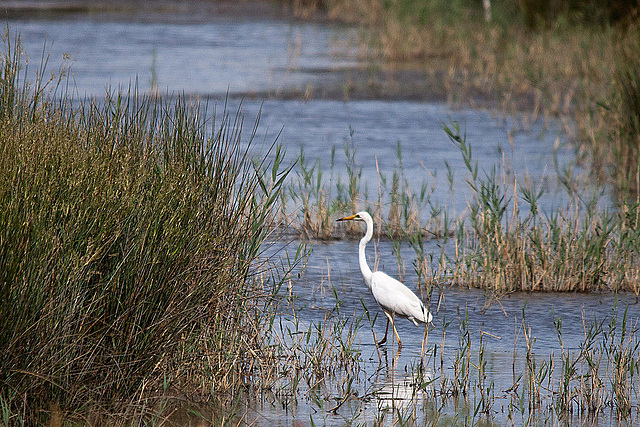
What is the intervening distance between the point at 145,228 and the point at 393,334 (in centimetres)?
225

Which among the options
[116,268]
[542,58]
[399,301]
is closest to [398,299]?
[399,301]

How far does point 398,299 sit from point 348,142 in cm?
697

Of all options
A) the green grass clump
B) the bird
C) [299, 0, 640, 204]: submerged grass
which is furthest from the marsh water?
[299, 0, 640, 204]: submerged grass

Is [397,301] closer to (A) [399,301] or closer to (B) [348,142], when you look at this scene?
(A) [399,301]

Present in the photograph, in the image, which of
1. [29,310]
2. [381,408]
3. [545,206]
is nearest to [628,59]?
[545,206]

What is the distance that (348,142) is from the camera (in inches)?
498

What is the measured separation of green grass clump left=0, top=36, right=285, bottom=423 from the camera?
385 cm

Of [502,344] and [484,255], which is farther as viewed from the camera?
[484,255]

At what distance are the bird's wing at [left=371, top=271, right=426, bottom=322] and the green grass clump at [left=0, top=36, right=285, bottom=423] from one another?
1.02 meters

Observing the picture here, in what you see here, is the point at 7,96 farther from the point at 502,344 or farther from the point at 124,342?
the point at 502,344

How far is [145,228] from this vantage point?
427cm

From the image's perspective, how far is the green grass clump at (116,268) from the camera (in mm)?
3848

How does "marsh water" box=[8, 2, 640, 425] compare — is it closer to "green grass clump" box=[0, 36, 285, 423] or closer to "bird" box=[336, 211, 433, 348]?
"bird" box=[336, 211, 433, 348]

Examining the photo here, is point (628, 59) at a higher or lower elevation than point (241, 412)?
higher
